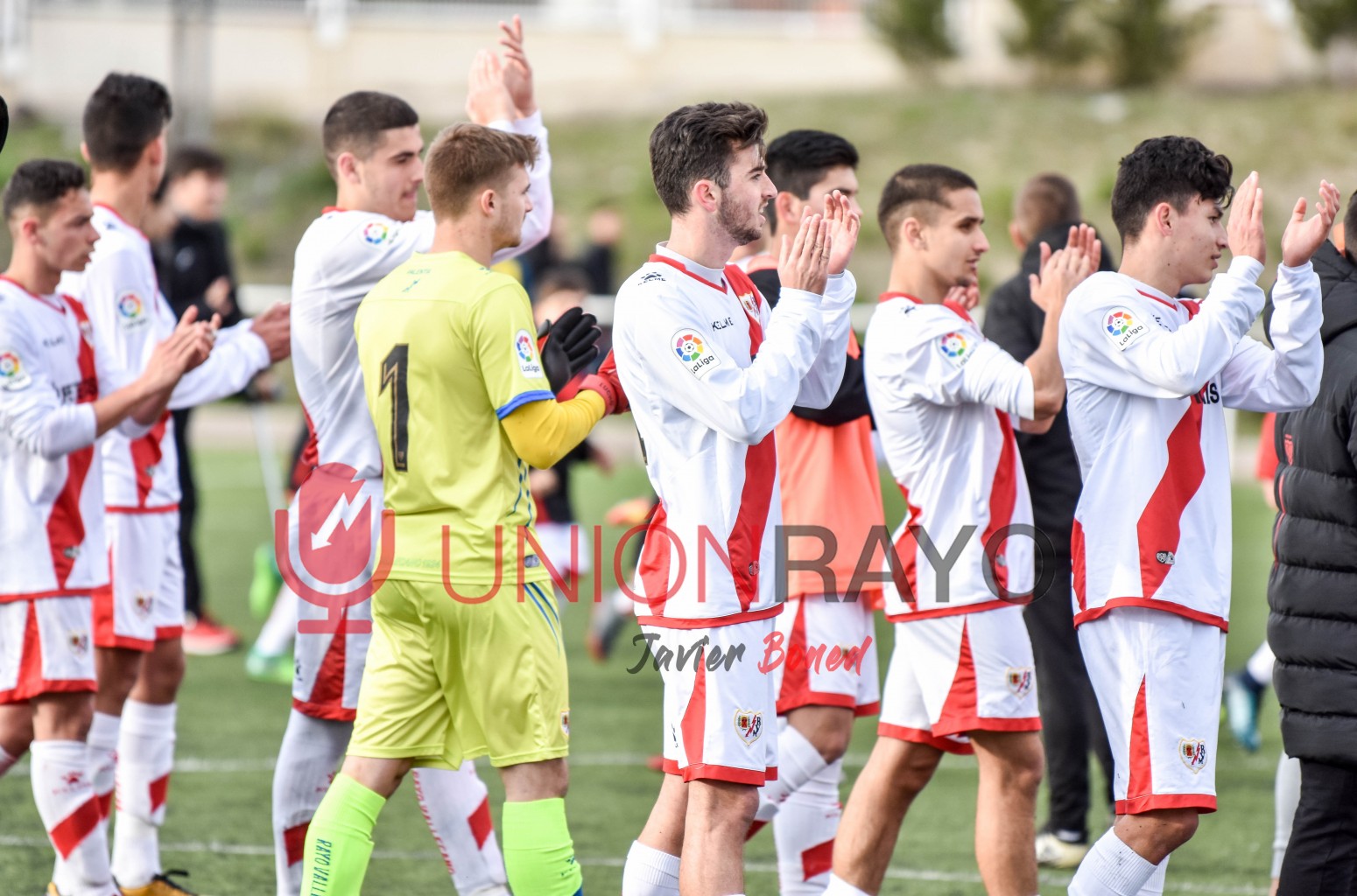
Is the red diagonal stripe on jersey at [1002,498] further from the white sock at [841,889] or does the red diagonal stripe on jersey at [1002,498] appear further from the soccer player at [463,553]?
the soccer player at [463,553]

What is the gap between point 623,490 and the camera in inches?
649

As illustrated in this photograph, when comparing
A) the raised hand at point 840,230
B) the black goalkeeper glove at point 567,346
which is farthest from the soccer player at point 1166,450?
the black goalkeeper glove at point 567,346

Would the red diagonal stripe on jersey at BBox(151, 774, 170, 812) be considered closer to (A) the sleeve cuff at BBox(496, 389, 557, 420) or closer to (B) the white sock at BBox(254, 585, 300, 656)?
(A) the sleeve cuff at BBox(496, 389, 557, 420)

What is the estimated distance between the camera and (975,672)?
15.4ft

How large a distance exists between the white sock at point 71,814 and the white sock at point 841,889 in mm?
2192

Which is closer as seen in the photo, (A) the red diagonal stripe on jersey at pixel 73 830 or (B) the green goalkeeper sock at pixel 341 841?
Answer: (B) the green goalkeeper sock at pixel 341 841

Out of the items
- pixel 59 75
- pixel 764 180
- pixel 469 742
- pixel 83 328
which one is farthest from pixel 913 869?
pixel 59 75

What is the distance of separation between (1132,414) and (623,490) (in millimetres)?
12262

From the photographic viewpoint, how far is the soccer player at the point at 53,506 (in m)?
5.03

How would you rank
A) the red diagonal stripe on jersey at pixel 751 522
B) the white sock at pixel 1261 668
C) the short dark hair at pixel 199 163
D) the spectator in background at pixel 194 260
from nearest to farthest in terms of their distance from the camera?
1. the red diagonal stripe on jersey at pixel 751 522
2. the white sock at pixel 1261 668
3. the spectator in background at pixel 194 260
4. the short dark hair at pixel 199 163

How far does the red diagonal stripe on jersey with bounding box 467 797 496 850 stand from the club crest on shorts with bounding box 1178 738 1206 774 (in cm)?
209

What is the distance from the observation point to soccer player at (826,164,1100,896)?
4.70 meters

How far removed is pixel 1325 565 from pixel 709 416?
68.8 inches

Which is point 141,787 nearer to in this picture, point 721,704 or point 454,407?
point 454,407
